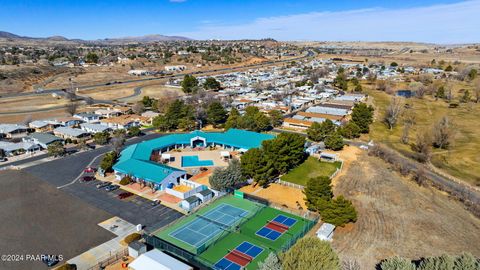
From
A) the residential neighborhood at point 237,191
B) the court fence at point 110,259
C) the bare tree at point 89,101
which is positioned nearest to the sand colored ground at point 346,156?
the residential neighborhood at point 237,191

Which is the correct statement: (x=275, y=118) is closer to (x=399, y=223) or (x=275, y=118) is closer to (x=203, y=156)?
(x=203, y=156)

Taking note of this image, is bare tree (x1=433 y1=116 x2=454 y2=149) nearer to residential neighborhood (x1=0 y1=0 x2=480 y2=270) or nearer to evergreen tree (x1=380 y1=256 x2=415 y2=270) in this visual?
residential neighborhood (x1=0 y1=0 x2=480 y2=270)

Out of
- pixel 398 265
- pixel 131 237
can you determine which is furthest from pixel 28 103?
pixel 398 265

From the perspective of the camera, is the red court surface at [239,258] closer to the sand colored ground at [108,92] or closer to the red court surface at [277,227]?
the red court surface at [277,227]

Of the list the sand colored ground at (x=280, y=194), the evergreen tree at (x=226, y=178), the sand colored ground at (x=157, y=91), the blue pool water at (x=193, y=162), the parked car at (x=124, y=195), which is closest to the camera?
the sand colored ground at (x=280, y=194)

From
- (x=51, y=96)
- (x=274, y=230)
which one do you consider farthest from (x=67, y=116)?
(x=274, y=230)
